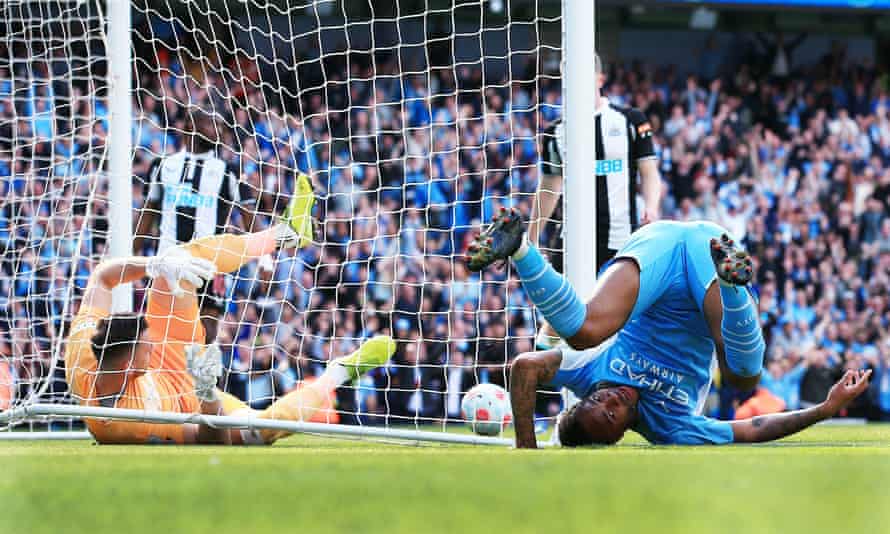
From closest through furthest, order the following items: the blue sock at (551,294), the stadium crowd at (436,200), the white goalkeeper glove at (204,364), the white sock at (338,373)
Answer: the blue sock at (551,294)
the white goalkeeper glove at (204,364)
the white sock at (338,373)
the stadium crowd at (436,200)

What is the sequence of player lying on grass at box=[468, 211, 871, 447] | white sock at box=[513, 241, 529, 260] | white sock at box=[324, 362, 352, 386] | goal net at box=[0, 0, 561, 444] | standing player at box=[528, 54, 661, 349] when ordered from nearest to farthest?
white sock at box=[513, 241, 529, 260], player lying on grass at box=[468, 211, 871, 447], white sock at box=[324, 362, 352, 386], standing player at box=[528, 54, 661, 349], goal net at box=[0, 0, 561, 444]

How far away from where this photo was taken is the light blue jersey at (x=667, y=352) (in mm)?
5109

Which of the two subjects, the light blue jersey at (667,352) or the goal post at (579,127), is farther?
the goal post at (579,127)

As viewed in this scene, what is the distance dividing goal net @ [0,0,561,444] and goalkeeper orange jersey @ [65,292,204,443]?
0.57 feet

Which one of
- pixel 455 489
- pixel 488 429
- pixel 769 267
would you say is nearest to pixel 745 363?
pixel 488 429

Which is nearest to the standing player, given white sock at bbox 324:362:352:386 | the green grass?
white sock at bbox 324:362:352:386

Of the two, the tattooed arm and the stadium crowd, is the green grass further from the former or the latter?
the stadium crowd

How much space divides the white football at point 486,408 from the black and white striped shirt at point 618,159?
134cm

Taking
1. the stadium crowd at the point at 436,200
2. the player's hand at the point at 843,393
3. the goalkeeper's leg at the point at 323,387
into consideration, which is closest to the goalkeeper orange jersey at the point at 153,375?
the goalkeeper's leg at the point at 323,387

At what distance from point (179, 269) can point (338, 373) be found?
95 cm

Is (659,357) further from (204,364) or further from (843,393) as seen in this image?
(204,364)

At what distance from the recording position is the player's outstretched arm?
5.18 meters

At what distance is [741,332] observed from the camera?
194 inches

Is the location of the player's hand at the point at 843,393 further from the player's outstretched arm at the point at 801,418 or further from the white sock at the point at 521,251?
the white sock at the point at 521,251
